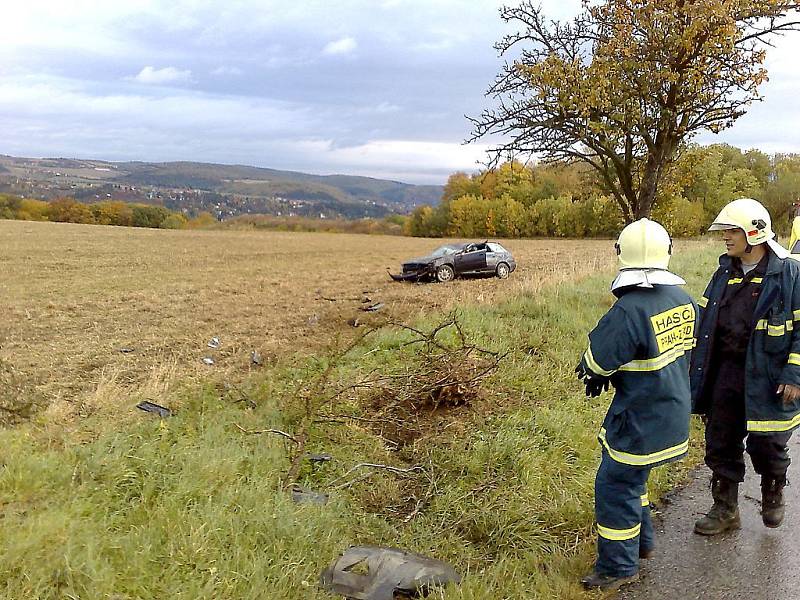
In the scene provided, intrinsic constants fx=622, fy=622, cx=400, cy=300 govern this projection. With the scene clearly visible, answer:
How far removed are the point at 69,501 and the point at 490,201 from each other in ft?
225

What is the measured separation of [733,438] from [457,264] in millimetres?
17075

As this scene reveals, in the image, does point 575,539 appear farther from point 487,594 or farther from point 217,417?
point 217,417

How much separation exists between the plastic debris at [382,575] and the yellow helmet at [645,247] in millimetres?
1867

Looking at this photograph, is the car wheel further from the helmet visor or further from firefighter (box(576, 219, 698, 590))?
firefighter (box(576, 219, 698, 590))

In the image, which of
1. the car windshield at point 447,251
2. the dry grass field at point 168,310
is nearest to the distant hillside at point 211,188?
the dry grass field at point 168,310

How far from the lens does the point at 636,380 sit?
3168 millimetres

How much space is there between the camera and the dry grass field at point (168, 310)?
343 inches

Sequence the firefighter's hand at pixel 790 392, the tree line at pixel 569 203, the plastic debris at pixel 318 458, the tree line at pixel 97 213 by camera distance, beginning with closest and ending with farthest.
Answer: the firefighter's hand at pixel 790 392, the plastic debris at pixel 318 458, the tree line at pixel 569 203, the tree line at pixel 97 213

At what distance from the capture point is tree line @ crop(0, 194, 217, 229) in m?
70.9

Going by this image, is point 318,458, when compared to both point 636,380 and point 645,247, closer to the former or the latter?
point 636,380

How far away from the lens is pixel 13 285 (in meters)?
20.9

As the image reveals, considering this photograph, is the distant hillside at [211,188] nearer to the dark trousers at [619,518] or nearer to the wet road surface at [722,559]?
the wet road surface at [722,559]

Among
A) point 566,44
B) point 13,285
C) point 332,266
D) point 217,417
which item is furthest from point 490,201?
point 217,417

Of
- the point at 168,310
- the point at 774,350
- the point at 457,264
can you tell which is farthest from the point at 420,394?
the point at 457,264
